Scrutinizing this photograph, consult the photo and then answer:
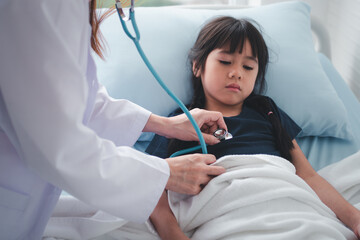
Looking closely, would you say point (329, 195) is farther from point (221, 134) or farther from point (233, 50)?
point (233, 50)

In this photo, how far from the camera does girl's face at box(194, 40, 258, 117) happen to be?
4.50ft

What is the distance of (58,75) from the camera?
2.22ft

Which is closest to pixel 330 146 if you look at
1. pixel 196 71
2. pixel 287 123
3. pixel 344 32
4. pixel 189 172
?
pixel 287 123

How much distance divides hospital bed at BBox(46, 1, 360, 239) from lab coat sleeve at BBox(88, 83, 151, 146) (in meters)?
0.36

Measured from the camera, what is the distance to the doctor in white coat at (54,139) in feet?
2.19

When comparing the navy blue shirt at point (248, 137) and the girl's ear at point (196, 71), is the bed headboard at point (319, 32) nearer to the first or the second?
the girl's ear at point (196, 71)

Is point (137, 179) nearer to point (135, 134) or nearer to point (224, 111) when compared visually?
point (135, 134)

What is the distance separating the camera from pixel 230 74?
53.0 inches

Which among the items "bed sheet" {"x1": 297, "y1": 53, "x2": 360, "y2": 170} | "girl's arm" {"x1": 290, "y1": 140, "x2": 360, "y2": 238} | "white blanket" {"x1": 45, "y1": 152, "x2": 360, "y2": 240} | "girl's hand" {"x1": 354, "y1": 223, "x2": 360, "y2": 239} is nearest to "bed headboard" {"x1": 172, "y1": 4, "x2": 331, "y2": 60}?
"bed sheet" {"x1": 297, "y1": 53, "x2": 360, "y2": 170}

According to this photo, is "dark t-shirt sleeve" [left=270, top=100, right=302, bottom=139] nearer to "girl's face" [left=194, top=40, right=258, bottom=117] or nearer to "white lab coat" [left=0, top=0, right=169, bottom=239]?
"girl's face" [left=194, top=40, right=258, bottom=117]

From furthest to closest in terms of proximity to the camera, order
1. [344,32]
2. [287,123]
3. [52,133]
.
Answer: [344,32] → [287,123] → [52,133]

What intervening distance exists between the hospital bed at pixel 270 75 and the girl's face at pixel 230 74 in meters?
0.20

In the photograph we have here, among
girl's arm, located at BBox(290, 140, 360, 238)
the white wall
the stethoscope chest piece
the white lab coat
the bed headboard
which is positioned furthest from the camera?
the white wall

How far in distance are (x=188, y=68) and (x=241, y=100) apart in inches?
12.3
